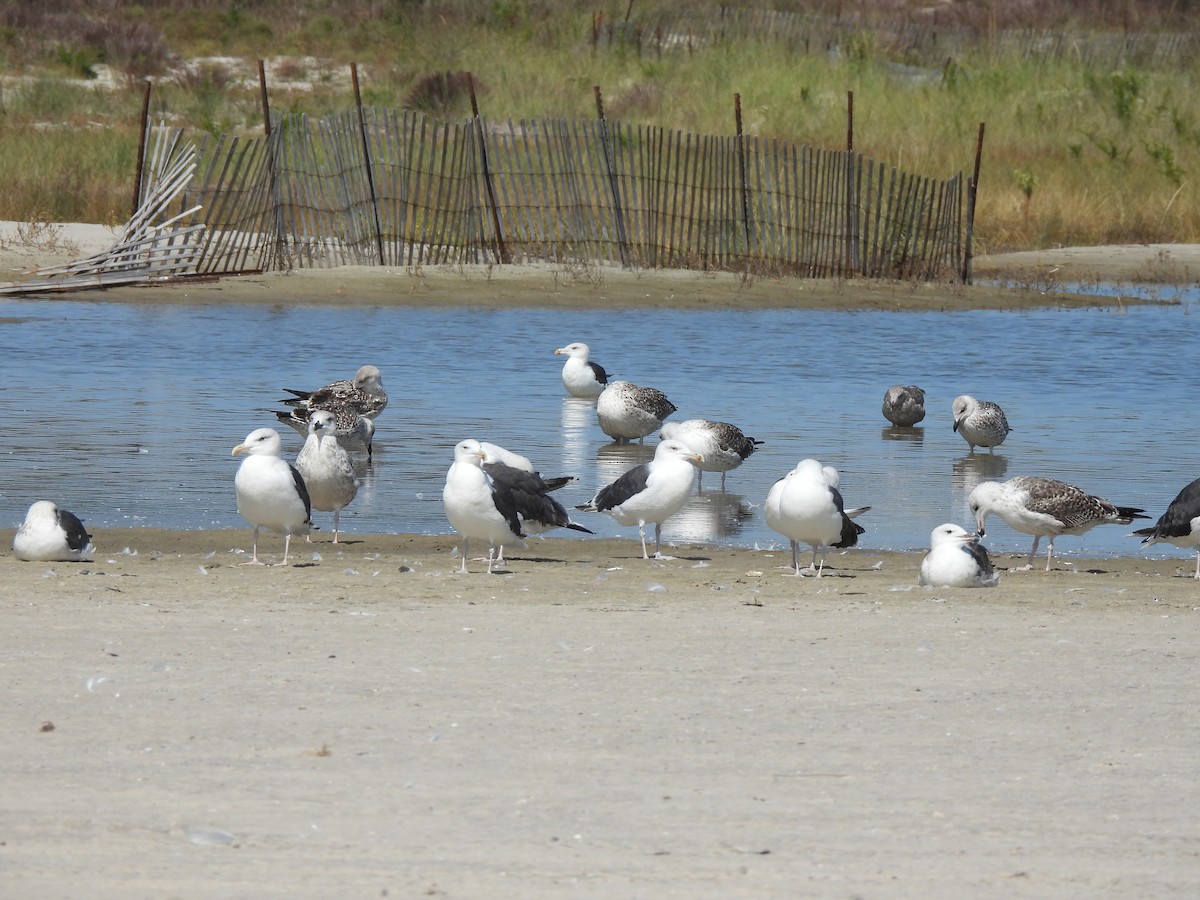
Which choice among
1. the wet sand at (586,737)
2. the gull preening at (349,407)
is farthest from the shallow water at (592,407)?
the wet sand at (586,737)

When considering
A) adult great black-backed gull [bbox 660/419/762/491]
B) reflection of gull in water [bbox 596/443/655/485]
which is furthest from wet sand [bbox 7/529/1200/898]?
reflection of gull in water [bbox 596/443/655/485]

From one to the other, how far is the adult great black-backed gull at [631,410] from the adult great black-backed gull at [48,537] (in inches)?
227

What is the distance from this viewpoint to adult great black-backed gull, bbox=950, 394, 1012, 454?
14.5 meters

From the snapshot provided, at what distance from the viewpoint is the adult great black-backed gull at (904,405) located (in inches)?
625

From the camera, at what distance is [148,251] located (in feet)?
79.3

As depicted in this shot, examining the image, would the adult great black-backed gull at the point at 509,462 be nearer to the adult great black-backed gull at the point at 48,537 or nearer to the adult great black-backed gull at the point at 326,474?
the adult great black-backed gull at the point at 326,474

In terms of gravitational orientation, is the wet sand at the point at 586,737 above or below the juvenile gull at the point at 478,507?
below

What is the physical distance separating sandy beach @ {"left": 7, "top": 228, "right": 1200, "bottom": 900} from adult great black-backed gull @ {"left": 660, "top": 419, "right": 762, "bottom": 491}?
112 inches

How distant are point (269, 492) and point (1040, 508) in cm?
410

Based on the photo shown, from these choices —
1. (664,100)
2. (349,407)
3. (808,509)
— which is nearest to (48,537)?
(808,509)

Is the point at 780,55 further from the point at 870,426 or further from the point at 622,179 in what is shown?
the point at 870,426

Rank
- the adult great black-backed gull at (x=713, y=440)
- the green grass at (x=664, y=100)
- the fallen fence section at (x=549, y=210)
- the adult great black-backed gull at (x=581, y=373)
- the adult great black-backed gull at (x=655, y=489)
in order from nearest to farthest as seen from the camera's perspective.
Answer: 1. the adult great black-backed gull at (x=655, y=489)
2. the adult great black-backed gull at (x=713, y=440)
3. the adult great black-backed gull at (x=581, y=373)
4. the fallen fence section at (x=549, y=210)
5. the green grass at (x=664, y=100)

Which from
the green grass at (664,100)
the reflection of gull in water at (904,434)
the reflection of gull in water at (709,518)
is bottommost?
the reflection of gull in water at (709,518)

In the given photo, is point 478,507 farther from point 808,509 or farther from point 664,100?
point 664,100
